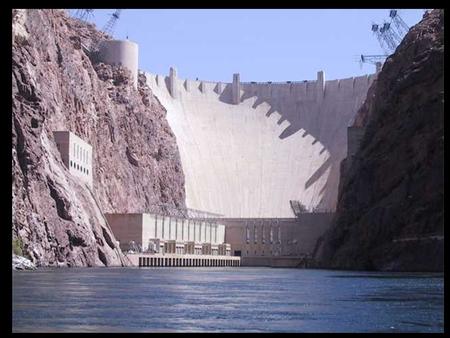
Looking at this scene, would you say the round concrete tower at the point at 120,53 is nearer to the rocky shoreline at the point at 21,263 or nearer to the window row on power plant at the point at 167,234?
the window row on power plant at the point at 167,234

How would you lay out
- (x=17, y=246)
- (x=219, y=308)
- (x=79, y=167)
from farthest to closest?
1. (x=79, y=167)
2. (x=17, y=246)
3. (x=219, y=308)

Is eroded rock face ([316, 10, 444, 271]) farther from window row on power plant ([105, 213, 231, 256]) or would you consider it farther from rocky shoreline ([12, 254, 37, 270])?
rocky shoreline ([12, 254, 37, 270])

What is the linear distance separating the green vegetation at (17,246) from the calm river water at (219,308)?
2305 centimetres

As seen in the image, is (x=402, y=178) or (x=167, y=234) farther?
(x=167, y=234)

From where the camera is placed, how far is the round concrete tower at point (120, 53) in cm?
18862

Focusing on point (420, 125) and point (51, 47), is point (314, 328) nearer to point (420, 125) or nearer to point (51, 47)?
point (420, 125)

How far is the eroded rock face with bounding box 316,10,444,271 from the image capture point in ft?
387

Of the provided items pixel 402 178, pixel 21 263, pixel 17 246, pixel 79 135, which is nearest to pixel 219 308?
pixel 21 263

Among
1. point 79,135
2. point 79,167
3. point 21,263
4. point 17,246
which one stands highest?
point 79,135

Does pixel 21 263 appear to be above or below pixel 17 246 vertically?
below

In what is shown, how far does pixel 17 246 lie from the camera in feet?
335

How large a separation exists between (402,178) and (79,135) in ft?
189

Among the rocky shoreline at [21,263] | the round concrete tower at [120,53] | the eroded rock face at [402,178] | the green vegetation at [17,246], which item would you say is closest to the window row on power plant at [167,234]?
the round concrete tower at [120,53]

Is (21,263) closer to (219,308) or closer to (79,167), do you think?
(79,167)
